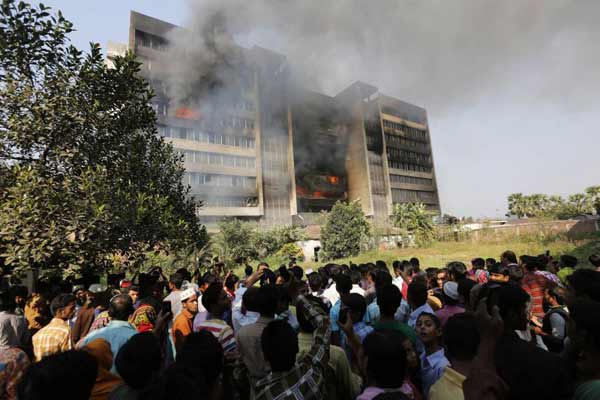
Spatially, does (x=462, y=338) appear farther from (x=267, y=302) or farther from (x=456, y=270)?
(x=456, y=270)

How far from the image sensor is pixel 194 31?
32.1 meters

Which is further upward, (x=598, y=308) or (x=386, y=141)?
(x=386, y=141)

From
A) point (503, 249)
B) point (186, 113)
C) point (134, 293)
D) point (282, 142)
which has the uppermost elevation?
point (186, 113)

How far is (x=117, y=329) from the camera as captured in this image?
2.62 m

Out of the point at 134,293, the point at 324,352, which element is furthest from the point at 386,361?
the point at 134,293

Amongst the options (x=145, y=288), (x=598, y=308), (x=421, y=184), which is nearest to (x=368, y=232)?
(x=145, y=288)

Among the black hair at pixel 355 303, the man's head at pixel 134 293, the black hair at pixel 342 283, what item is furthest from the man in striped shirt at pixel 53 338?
the black hair at pixel 342 283

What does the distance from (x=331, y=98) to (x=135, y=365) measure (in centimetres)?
5887

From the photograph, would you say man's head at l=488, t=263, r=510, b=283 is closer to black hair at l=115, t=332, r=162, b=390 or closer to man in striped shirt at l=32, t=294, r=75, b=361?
black hair at l=115, t=332, r=162, b=390

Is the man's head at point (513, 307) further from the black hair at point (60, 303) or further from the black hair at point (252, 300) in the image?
the black hair at point (60, 303)

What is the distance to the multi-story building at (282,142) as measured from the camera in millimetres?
34906

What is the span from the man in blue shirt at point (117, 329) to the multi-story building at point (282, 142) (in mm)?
24018

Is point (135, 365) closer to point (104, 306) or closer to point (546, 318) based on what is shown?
point (104, 306)

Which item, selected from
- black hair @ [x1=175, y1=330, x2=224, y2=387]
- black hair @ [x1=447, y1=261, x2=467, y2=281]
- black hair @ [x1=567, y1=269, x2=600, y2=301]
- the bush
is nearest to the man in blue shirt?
black hair @ [x1=175, y1=330, x2=224, y2=387]
